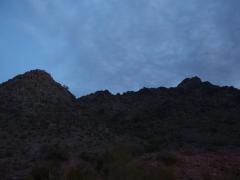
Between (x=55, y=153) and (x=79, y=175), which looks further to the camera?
(x=55, y=153)

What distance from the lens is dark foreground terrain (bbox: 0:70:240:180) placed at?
25.1 m

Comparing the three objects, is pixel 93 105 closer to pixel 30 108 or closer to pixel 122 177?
pixel 30 108

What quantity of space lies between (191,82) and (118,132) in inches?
710

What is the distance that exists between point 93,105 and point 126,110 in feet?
13.4

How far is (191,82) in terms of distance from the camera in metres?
61.0

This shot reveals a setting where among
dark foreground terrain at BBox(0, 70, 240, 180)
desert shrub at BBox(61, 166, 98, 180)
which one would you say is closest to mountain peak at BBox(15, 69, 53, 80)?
dark foreground terrain at BBox(0, 70, 240, 180)

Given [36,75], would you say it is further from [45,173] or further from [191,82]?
[45,173]

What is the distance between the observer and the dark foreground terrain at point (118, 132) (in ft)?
82.4

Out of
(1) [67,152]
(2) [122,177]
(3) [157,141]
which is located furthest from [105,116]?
(2) [122,177]

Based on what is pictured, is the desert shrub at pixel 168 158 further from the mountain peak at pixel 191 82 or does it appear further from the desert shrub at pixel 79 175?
the mountain peak at pixel 191 82

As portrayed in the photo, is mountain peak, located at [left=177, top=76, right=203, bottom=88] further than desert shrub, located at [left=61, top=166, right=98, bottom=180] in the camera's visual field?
Yes

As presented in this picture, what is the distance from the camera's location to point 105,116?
2089 inches

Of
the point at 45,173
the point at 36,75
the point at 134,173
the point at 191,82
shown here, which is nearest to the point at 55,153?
the point at 45,173

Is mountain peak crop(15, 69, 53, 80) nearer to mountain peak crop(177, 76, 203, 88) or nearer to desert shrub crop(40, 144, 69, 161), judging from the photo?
mountain peak crop(177, 76, 203, 88)
